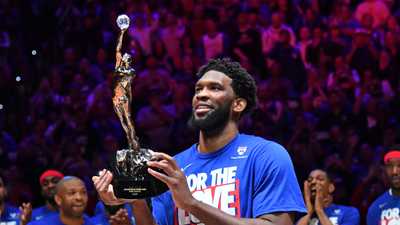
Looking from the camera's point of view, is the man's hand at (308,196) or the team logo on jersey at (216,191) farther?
the man's hand at (308,196)

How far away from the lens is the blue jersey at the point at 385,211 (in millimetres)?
5109

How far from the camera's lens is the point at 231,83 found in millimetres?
2768

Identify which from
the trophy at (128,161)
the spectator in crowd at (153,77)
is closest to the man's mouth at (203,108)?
the trophy at (128,161)

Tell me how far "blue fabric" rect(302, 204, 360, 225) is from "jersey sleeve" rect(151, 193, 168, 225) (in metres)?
3.37

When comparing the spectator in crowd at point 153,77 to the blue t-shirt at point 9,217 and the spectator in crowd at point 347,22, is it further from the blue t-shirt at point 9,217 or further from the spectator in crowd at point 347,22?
the spectator in crowd at point 347,22

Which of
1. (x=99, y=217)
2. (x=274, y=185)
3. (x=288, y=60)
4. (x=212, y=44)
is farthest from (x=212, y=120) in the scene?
(x=212, y=44)

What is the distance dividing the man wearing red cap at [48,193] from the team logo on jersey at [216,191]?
3.90m

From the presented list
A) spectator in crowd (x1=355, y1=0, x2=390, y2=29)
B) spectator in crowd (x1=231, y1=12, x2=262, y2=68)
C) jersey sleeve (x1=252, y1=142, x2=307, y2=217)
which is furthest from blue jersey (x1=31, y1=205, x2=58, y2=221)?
spectator in crowd (x1=355, y1=0, x2=390, y2=29)

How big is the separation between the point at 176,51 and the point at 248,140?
5716 millimetres

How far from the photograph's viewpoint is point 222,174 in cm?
252

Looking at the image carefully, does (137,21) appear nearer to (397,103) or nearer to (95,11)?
(95,11)

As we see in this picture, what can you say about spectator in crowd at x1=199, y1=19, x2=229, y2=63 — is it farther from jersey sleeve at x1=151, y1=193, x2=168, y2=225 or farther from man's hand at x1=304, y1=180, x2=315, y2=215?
jersey sleeve at x1=151, y1=193, x2=168, y2=225

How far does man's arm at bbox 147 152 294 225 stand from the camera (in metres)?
2.06

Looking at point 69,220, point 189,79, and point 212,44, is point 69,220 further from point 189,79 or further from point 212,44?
point 212,44
